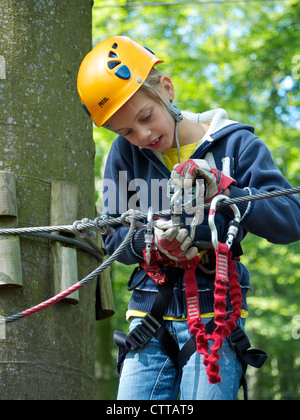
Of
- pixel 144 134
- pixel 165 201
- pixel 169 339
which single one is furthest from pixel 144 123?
pixel 169 339

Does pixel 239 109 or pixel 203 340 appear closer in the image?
pixel 203 340

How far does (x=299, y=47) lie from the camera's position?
33.5 ft

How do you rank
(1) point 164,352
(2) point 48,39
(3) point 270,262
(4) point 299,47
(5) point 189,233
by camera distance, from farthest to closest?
(3) point 270,262, (4) point 299,47, (2) point 48,39, (1) point 164,352, (5) point 189,233

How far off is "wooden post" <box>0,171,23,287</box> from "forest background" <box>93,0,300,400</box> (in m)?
7.35

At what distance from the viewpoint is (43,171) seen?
2.90 m

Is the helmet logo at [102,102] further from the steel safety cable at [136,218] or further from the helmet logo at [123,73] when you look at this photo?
the steel safety cable at [136,218]

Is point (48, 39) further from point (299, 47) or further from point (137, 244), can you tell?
point (299, 47)

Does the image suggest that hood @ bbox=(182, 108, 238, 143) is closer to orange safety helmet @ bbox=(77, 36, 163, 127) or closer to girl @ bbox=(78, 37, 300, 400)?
girl @ bbox=(78, 37, 300, 400)

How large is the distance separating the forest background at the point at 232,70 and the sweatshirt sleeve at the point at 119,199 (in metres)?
7.50

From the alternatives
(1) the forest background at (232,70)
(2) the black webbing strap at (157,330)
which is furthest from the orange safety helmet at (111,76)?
(1) the forest background at (232,70)

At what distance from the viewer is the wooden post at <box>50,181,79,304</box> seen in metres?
2.77

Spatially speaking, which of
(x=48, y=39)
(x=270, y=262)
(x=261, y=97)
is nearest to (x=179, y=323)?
(x=48, y=39)

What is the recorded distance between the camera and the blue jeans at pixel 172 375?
2193 millimetres

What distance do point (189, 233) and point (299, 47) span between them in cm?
875
